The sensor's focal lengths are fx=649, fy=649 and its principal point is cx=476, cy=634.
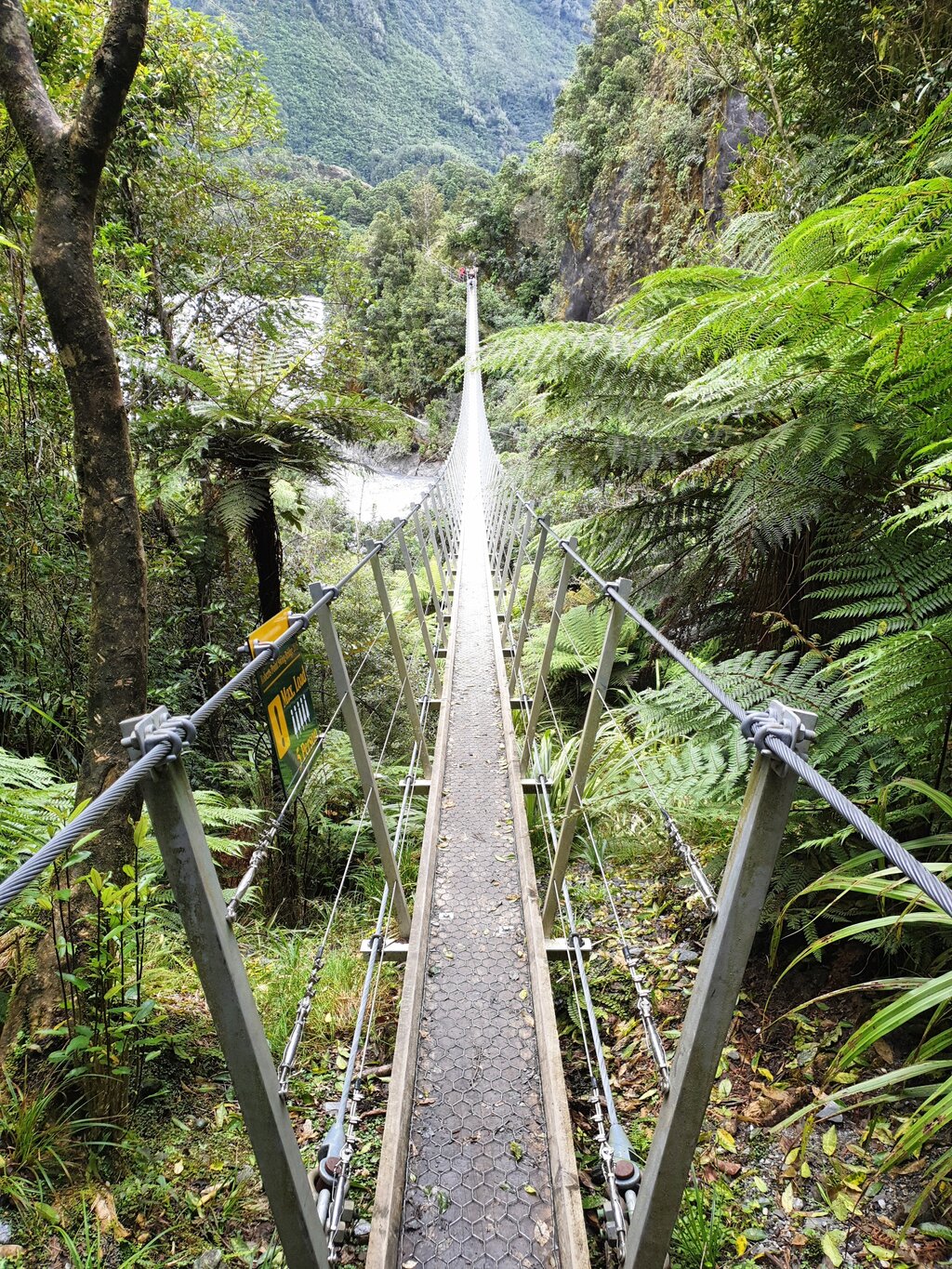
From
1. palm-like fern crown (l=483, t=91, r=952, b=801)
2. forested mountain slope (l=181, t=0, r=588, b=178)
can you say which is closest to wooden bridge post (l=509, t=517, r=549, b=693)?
palm-like fern crown (l=483, t=91, r=952, b=801)

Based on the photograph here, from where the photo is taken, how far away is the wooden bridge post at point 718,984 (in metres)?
0.60

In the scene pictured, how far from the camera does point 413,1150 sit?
1.15m

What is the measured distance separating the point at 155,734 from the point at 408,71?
63.9 m

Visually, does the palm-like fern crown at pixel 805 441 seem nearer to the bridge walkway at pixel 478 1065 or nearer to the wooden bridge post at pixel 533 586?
the wooden bridge post at pixel 533 586

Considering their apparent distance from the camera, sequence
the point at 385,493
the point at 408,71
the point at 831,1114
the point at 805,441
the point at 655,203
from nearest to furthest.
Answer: the point at 831,1114 → the point at 805,441 → the point at 655,203 → the point at 385,493 → the point at 408,71

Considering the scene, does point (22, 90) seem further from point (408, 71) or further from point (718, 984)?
point (408, 71)

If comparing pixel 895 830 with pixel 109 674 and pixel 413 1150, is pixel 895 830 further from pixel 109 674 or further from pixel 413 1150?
pixel 109 674

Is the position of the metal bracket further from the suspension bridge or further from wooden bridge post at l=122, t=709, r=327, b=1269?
wooden bridge post at l=122, t=709, r=327, b=1269

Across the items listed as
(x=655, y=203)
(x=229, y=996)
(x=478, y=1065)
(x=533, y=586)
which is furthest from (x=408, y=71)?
(x=229, y=996)

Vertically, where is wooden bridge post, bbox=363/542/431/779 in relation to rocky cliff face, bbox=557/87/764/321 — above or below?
below

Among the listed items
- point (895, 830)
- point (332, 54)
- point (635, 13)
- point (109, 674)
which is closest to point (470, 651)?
point (109, 674)

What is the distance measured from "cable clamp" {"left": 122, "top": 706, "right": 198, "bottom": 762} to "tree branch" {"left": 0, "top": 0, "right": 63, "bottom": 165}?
1779 mm

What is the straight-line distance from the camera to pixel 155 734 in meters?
0.58

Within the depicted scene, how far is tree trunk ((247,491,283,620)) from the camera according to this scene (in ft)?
10.6
